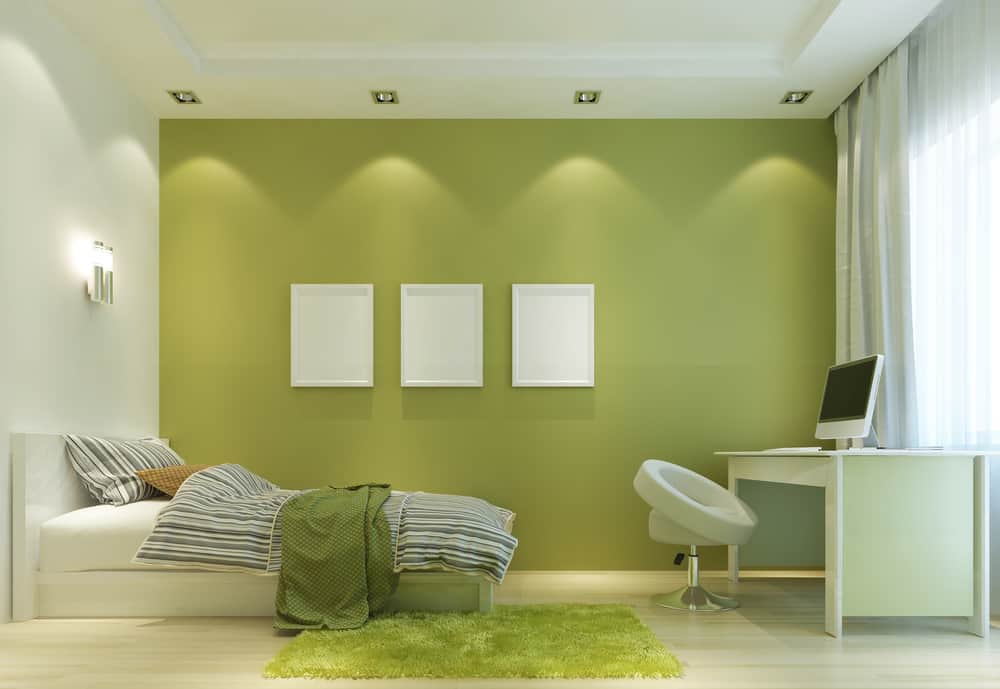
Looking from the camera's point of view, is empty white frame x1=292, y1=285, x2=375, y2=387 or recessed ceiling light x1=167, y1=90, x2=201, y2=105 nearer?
recessed ceiling light x1=167, y1=90, x2=201, y2=105

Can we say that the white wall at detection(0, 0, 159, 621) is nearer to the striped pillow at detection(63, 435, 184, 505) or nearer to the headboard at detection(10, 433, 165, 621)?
the headboard at detection(10, 433, 165, 621)

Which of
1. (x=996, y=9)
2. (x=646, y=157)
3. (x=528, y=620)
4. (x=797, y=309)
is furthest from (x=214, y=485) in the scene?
(x=996, y=9)

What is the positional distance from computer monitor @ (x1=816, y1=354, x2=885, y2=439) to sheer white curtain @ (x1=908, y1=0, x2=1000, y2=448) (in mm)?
328

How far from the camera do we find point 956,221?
414 centimetres

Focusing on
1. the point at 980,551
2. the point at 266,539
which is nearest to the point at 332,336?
the point at 266,539

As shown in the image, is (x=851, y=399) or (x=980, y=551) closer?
(x=980, y=551)

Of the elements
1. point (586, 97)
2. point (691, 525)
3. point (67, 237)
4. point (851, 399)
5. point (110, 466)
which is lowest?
point (691, 525)

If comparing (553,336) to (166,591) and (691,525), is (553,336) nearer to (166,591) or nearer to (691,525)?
(691,525)

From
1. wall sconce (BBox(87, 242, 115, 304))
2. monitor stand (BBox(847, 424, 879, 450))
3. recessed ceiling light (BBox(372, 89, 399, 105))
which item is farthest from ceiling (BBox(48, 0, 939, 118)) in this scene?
monitor stand (BBox(847, 424, 879, 450))

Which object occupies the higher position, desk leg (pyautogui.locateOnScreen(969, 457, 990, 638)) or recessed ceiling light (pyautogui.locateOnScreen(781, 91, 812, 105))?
recessed ceiling light (pyautogui.locateOnScreen(781, 91, 812, 105))

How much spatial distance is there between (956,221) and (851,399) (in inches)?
36.2

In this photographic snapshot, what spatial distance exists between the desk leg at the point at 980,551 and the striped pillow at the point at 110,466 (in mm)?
3727

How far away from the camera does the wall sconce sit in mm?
4605

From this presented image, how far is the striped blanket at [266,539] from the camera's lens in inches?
155
